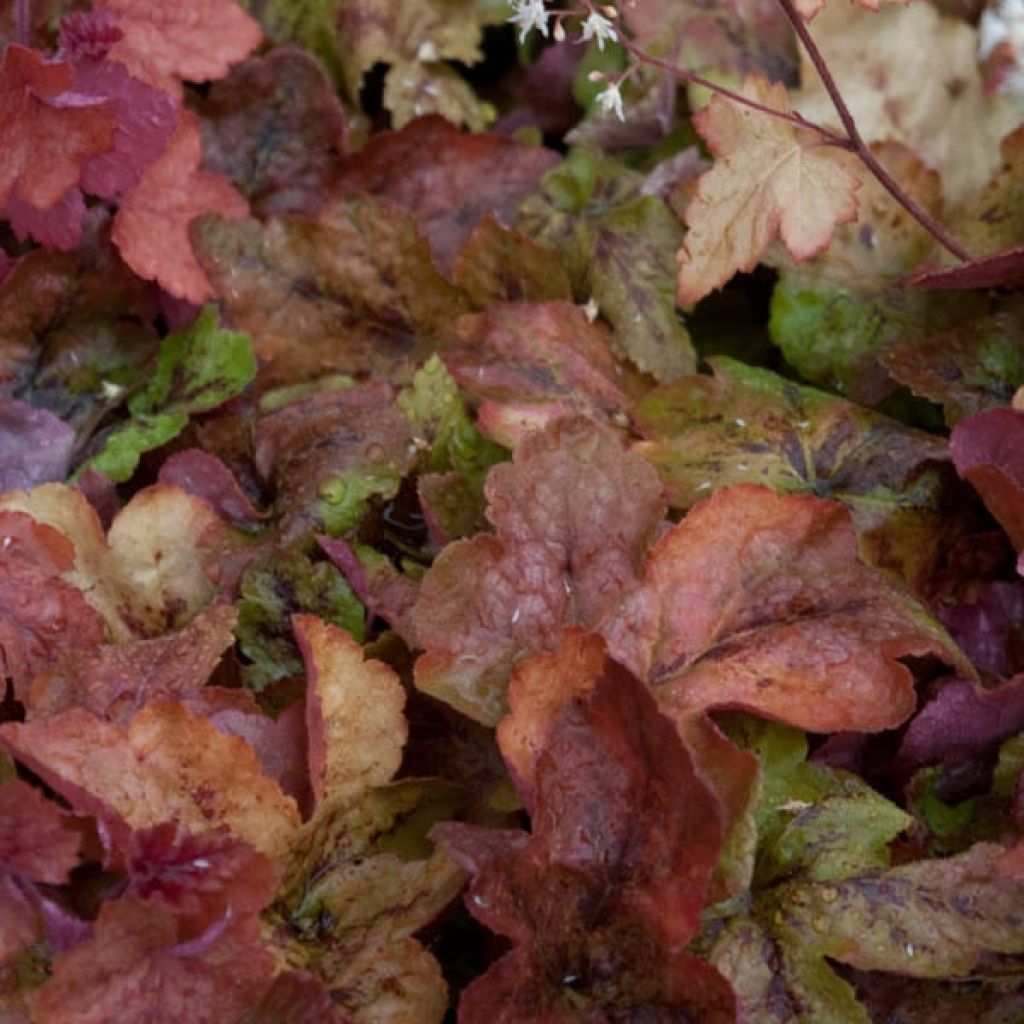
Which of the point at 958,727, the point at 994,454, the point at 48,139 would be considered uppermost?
the point at 48,139

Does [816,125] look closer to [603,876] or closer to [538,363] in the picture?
[538,363]

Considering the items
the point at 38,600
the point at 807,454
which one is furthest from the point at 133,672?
the point at 807,454

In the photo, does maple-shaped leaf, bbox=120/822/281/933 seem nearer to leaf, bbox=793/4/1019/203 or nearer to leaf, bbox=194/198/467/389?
leaf, bbox=194/198/467/389

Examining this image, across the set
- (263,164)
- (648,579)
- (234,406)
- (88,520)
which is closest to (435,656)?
(648,579)

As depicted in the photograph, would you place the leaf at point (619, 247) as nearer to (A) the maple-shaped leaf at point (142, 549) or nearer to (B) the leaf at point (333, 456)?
(B) the leaf at point (333, 456)

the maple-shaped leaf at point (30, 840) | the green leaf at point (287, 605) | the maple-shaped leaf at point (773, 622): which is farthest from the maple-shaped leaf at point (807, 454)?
the maple-shaped leaf at point (30, 840)

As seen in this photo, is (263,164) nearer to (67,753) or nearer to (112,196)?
(112,196)
